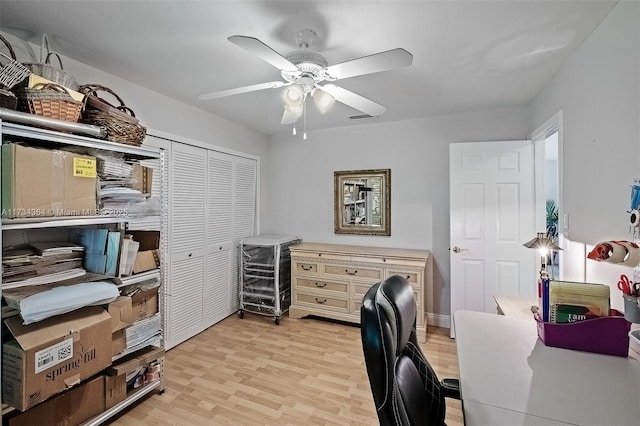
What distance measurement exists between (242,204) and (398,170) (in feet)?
6.45

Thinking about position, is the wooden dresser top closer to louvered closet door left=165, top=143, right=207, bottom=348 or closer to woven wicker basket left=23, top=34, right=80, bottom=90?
louvered closet door left=165, top=143, right=207, bottom=348

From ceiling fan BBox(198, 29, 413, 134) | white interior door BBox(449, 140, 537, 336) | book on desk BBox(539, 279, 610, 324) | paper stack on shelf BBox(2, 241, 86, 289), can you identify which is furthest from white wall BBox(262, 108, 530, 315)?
paper stack on shelf BBox(2, 241, 86, 289)

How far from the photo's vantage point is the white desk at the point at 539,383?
812mm

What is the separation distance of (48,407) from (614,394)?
2.44 m

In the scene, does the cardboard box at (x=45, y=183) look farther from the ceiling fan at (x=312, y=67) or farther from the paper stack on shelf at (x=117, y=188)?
the ceiling fan at (x=312, y=67)

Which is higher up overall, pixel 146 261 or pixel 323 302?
pixel 146 261

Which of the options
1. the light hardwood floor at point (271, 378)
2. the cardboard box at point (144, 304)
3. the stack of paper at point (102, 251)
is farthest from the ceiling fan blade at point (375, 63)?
the light hardwood floor at point (271, 378)

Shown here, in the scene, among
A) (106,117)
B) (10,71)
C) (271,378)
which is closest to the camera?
(10,71)

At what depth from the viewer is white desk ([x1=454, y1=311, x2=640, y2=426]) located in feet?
2.66

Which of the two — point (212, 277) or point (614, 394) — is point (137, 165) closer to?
point (212, 277)

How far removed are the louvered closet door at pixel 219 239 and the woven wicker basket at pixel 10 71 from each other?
183 centimetres

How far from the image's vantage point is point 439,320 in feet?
11.0

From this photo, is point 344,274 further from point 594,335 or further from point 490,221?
point 594,335

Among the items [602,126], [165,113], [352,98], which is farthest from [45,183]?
[602,126]
